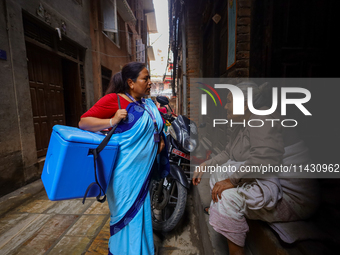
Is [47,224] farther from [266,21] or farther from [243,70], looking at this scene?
[266,21]

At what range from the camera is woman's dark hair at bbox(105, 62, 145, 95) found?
1.39m

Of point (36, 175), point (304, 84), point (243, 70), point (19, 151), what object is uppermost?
point (243, 70)

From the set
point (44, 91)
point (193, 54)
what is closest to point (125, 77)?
point (44, 91)

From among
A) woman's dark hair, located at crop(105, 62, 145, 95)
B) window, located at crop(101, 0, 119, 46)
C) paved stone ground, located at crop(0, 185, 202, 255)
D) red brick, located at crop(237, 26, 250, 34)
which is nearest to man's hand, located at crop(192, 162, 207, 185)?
paved stone ground, located at crop(0, 185, 202, 255)

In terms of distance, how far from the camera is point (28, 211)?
8.27 feet

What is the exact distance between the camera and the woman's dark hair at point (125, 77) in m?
1.39

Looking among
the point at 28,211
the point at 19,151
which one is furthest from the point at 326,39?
the point at 19,151

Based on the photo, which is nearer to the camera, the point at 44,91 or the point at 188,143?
the point at 188,143

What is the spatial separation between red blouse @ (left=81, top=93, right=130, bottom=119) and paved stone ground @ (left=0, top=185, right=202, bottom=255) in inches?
57.0

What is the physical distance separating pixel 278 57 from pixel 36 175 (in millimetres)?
4413

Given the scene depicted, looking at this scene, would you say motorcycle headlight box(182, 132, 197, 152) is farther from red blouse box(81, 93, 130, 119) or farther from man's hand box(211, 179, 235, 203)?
red blouse box(81, 93, 130, 119)

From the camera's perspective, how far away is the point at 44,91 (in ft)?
13.0

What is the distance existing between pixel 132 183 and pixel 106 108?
59 cm

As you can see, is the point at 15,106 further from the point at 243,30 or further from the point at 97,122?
the point at 243,30
